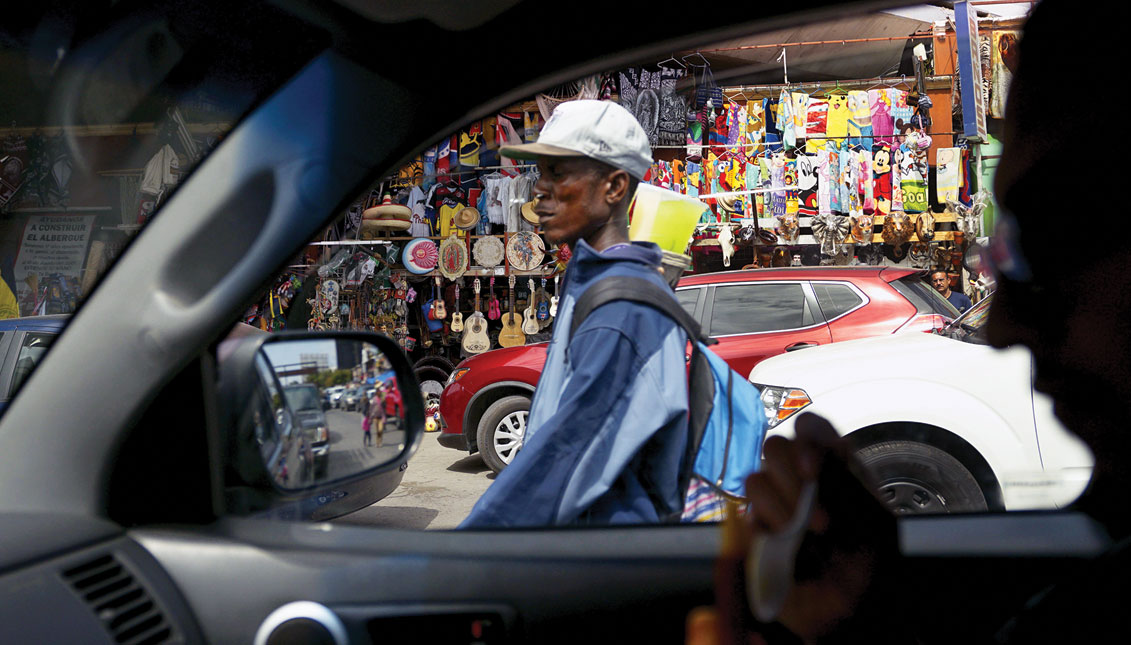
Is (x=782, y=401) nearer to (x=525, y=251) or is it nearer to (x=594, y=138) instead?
(x=525, y=251)

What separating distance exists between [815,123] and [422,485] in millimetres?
940

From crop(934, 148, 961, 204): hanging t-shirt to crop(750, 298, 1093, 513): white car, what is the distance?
20cm

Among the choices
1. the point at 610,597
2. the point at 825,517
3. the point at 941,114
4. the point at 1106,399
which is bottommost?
the point at 610,597

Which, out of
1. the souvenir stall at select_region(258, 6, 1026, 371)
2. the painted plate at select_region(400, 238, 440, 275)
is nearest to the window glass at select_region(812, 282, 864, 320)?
the souvenir stall at select_region(258, 6, 1026, 371)

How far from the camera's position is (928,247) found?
5.78ft

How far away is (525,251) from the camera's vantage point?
148 cm

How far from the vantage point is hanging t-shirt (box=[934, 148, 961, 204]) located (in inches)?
50.0

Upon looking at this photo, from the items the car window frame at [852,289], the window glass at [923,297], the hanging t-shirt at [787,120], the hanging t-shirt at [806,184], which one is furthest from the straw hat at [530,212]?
the car window frame at [852,289]

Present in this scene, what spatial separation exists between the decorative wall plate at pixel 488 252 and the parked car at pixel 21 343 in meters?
0.60

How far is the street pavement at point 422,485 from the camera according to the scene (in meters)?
1.05

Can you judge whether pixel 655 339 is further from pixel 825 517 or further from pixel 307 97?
pixel 307 97

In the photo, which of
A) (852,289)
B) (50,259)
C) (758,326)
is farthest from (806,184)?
(852,289)

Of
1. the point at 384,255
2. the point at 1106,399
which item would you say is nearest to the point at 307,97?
the point at 384,255

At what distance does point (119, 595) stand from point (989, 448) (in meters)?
1.23
